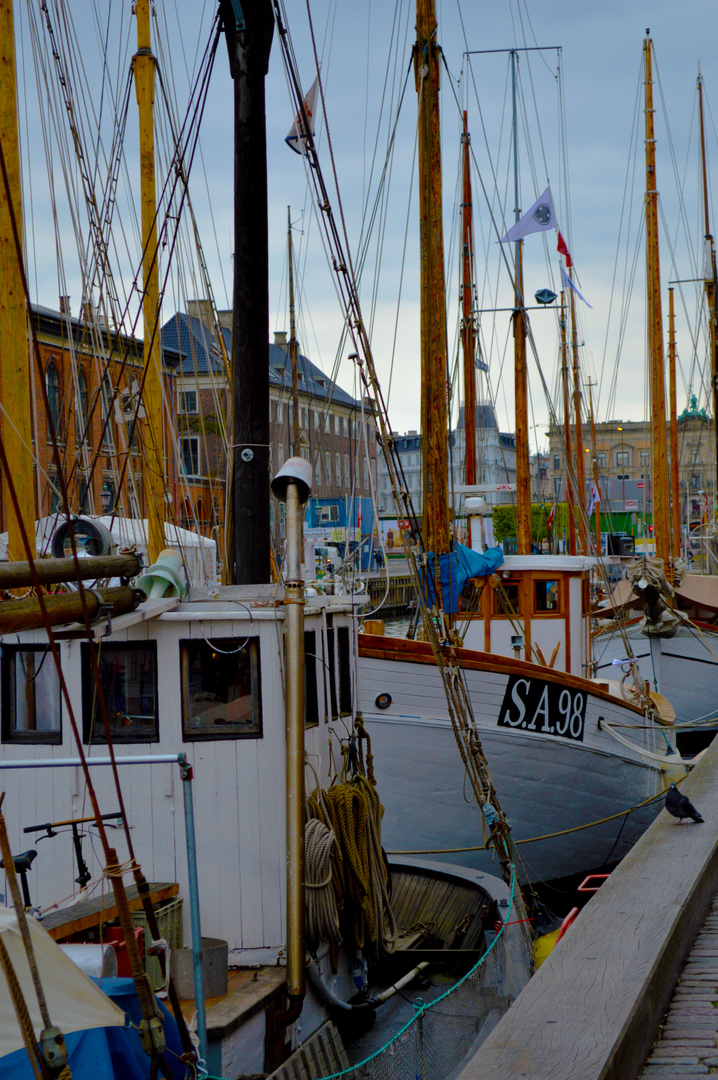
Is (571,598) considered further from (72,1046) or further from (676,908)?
(72,1046)

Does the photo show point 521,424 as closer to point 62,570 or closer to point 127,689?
point 127,689

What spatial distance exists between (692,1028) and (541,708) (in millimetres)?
7831

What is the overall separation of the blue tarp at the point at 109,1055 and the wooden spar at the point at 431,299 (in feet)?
24.2

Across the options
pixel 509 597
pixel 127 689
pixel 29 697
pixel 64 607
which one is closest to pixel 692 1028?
pixel 64 607

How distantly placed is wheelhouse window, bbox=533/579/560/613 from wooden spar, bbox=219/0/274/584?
313 inches

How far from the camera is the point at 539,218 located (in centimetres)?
1819

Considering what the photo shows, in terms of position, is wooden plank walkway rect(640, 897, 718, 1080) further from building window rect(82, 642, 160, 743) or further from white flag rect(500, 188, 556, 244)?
white flag rect(500, 188, 556, 244)

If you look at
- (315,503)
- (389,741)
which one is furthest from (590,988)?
(315,503)

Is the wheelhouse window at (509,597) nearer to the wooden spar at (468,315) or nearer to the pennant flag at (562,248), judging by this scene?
the wooden spar at (468,315)

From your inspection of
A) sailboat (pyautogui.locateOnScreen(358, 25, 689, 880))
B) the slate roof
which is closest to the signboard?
sailboat (pyautogui.locateOnScreen(358, 25, 689, 880))

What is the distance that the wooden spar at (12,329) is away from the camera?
8.73m

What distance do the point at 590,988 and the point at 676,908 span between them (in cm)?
110

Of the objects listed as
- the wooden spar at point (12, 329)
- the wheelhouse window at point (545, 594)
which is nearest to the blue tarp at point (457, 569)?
the wheelhouse window at point (545, 594)

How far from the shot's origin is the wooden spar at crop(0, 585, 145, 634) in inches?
189
